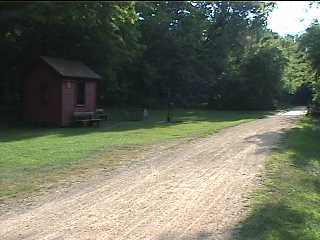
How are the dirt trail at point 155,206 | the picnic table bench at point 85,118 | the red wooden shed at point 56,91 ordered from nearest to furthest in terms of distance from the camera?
the dirt trail at point 155,206, the red wooden shed at point 56,91, the picnic table bench at point 85,118

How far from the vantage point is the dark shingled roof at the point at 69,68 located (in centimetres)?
2820

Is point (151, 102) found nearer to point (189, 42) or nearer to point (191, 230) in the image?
point (189, 42)

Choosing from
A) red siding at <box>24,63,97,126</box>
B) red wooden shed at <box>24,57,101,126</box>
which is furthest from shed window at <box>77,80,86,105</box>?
red siding at <box>24,63,97,126</box>

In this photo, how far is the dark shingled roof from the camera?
28.2 m

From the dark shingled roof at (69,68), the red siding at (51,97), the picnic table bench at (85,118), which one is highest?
the dark shingled roof at (69,68)

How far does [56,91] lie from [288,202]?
19.6 meters

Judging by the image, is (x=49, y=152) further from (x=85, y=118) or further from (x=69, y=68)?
(x=69, y=68)

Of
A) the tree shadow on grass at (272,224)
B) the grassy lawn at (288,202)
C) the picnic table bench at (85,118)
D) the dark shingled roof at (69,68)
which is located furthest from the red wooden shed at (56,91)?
the tree shadow on grass at (272,224)

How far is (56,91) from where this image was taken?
28.3 meters

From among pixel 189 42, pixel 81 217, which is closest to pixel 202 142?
pixel 81 217

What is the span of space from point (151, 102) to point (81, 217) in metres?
42.9

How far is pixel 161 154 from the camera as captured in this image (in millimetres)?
16641

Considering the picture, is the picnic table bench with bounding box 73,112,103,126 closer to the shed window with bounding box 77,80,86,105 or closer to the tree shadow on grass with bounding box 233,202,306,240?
the shed window with bounding box 77,80,86,105

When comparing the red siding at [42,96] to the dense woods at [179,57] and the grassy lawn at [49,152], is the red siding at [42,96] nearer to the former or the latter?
the dense woods at [179,57]
